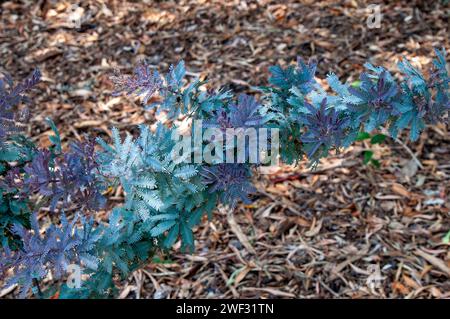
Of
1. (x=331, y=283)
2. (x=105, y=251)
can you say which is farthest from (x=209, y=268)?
(x=105, y=251)

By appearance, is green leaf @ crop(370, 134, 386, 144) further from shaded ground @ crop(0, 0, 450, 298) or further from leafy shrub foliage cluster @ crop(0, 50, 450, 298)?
leafy shrub foliage cluster @ crop(0, 50, 450, 298)

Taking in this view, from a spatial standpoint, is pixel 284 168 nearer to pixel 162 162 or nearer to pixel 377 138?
pixel 377 138

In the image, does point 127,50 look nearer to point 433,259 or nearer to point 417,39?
point 417,39

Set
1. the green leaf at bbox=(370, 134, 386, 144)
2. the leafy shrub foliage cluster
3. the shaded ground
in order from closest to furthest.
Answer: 1. the leafy shrub foliage cluster
2. the shaded ground
3. the green leaf at bbox=(370, 134, 386, 144)

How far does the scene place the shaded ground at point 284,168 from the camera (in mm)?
2568

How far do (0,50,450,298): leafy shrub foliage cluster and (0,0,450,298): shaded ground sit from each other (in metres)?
0.96

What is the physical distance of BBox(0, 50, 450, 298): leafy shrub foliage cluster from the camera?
4.50 feet

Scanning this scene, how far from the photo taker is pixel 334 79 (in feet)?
5.09

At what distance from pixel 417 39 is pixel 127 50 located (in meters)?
1.96

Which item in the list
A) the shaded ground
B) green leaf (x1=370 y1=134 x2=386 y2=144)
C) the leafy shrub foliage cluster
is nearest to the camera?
the leafy shrub foliage cluster

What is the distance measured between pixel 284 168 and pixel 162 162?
1.72m

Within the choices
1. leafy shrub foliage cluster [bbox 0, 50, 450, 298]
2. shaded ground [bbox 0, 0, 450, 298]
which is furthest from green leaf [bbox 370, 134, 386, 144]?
leafy shrub foliage cluster [bbox 0, 50, 450, 298]

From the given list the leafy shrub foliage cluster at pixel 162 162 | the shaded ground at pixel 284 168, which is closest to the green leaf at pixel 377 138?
the shaded ground at pixel 284 168

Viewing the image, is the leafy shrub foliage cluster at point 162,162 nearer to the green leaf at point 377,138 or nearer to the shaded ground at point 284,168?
the shaded ground at point 284,168
